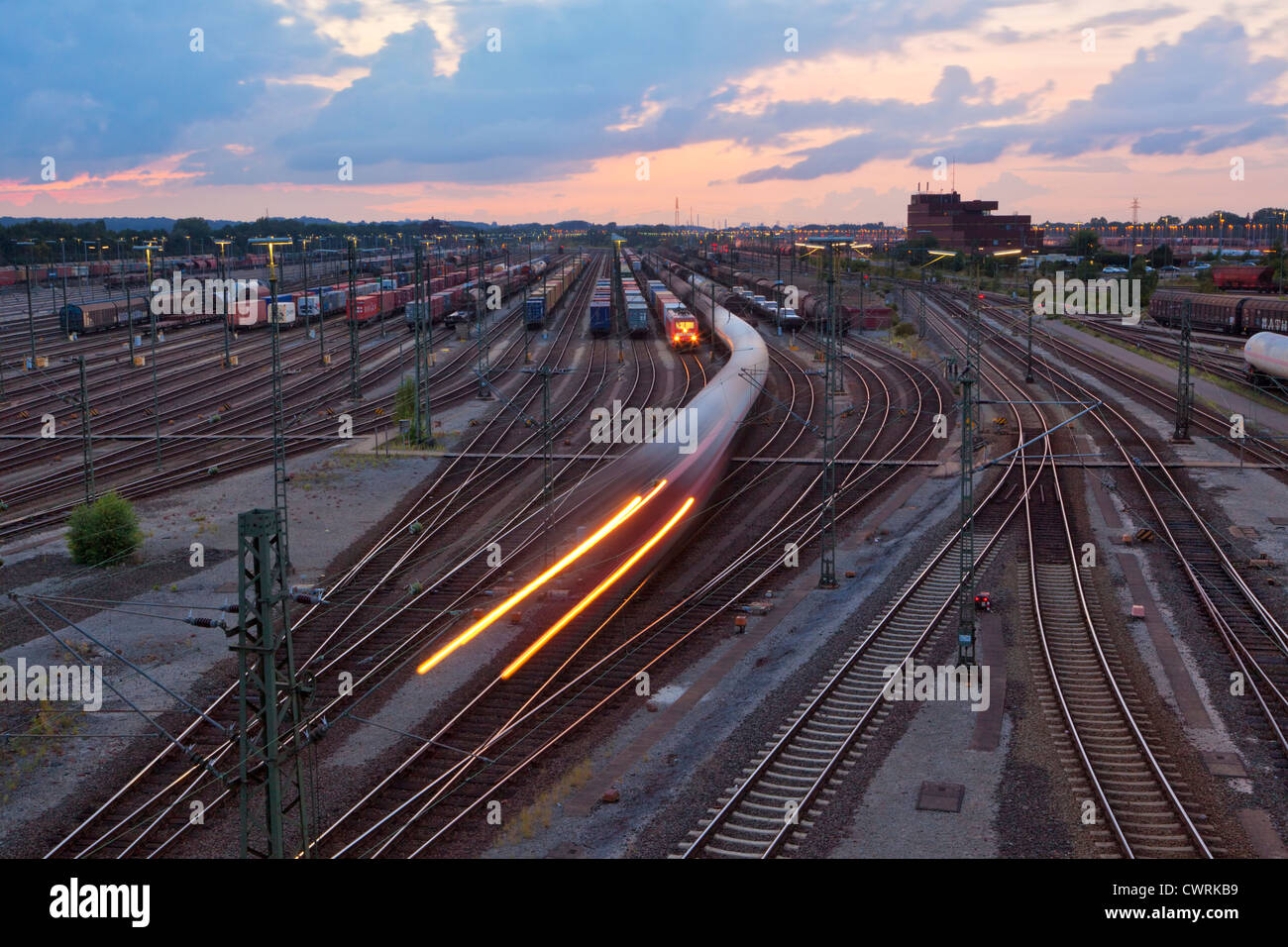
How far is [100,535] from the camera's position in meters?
25.7

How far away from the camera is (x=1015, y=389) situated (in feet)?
159

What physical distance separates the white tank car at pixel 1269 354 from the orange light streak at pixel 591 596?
28410 mm

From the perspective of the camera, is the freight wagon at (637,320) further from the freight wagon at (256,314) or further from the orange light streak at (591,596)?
the orange light streak at (591,596)

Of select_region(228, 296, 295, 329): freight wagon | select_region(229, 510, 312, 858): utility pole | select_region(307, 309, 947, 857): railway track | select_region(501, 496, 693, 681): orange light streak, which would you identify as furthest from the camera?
select_region(228, 296, 295, 329): freight wagon

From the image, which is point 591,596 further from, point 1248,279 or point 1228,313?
point 1248,279

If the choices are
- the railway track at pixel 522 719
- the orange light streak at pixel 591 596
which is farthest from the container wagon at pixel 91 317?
the railway track at pixel 522 719

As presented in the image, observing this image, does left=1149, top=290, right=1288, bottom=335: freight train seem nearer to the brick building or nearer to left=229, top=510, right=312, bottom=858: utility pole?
left=229, top=510, right=312, bottom=858: utility pole

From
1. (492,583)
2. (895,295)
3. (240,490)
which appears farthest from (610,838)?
(895,295)

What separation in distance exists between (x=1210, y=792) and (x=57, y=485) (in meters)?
32.1

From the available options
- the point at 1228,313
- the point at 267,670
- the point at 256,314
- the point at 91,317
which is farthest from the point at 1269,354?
the point at 91,317

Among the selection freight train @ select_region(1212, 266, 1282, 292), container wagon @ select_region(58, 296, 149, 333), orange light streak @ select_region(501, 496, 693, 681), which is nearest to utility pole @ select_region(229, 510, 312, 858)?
orange light streak @ select_region(501, 496, 693, 681)

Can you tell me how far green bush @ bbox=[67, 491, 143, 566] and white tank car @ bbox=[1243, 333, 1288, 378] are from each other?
39998 millimetres

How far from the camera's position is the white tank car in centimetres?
4238
